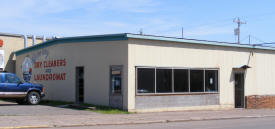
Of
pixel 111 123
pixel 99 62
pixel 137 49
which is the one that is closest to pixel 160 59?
pixel 137 49

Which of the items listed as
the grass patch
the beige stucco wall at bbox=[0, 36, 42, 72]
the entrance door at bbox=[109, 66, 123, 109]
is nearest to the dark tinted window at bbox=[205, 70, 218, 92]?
the entrance door at bbox=[109, 66, 123, 109]

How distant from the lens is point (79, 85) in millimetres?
22953

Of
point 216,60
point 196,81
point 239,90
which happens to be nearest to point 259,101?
point 239,90

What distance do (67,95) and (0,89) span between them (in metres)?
3.93

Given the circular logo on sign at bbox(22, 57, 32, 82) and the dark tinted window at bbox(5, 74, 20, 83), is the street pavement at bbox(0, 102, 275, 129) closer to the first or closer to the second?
the dark tinted window at bbox(5, 74, 20, 83)

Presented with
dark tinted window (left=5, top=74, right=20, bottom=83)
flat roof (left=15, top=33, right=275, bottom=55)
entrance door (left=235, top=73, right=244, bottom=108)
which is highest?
flat roof (left=15, top=33, right=275, bottom=55)

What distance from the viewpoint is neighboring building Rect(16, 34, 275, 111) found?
66.5 ft

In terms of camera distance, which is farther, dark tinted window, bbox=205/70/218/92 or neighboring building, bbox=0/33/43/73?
neighboring building, bbox=0/33/43/73

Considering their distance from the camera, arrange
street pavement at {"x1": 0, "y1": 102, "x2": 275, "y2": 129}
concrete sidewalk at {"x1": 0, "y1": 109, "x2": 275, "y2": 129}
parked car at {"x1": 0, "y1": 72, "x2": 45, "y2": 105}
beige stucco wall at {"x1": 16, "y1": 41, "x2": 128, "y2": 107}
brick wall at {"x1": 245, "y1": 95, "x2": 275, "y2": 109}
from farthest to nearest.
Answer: brick wall at {"x1": 245, "y1": 95, "x2": 275, "y2": 109} → parked car at {"x1": 0, "y1": 72, "x2": 45, "y2": 105} → beige stucco wall at {"x1": 16, "y1": 41, "x2": 128, "y2": 107} → street pavement at {"x1": 0, "y1": 102, "x2": 275, "y2": 129} → concrete sidewalk at {"x1": 0, "y1": 109, "x2": 275, "y2": 129}

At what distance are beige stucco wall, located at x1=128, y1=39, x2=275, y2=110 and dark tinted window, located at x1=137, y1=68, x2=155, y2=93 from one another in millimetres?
323

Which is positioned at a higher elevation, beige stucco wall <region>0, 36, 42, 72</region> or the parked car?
beige stucco wall <region>0, 36, 42, 72</region>

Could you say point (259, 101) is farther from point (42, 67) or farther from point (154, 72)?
point (42, 67)

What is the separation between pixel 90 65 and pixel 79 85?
1.72 m

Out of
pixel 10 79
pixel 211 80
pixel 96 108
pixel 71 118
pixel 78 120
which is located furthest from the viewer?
pixel 211 80
